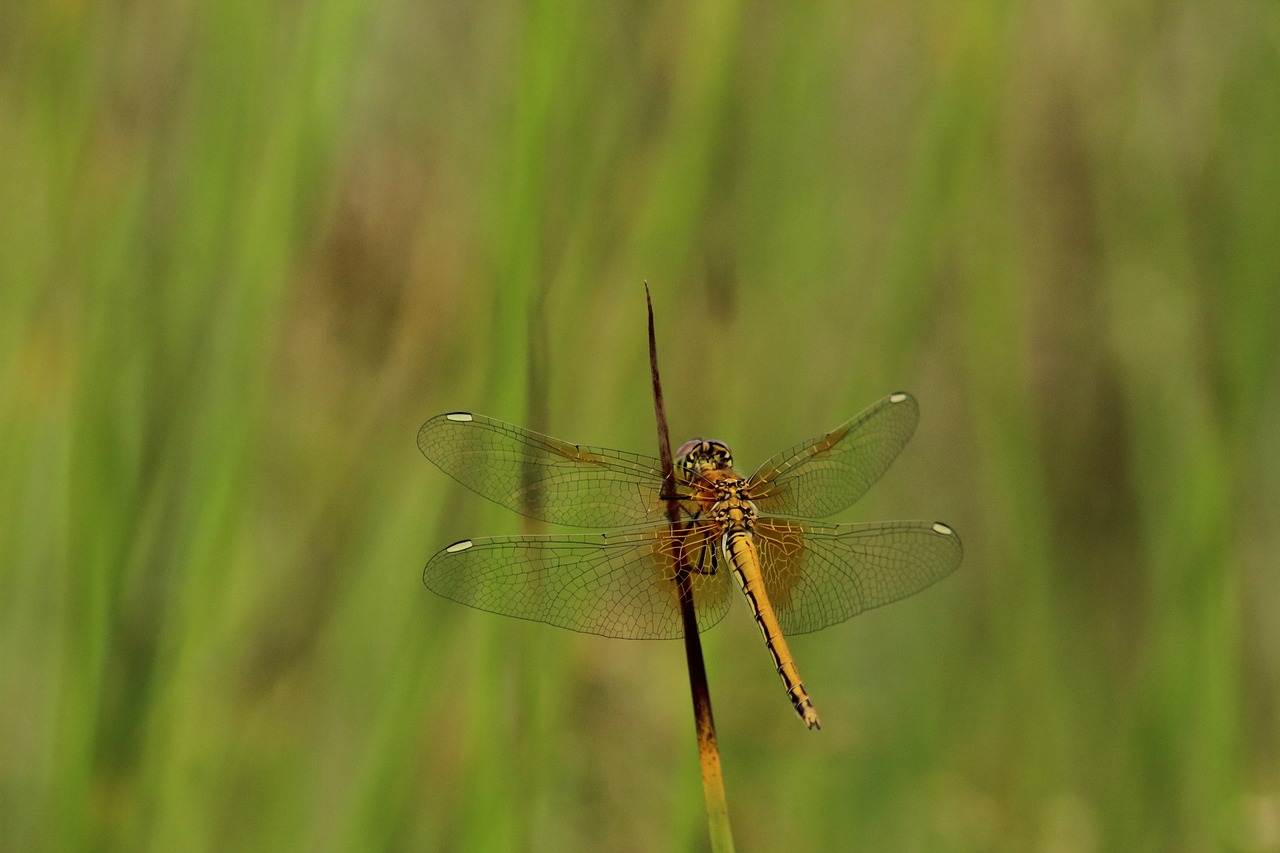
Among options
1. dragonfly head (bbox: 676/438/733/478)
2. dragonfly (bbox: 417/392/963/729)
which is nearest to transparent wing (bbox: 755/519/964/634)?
dragonfly (bbox: 417/392/963/729)

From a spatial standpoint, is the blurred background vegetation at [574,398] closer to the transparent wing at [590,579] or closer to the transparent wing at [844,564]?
the transparent wing at [590,579]

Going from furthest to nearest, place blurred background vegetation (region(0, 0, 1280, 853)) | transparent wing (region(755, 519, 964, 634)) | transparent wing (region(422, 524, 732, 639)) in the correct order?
transparent wing (region(755, 519, 964, 634)), blurred background vegetation (region(0, 0, 1280, 853)), transparent wing (region(422, 524, 732, 639))

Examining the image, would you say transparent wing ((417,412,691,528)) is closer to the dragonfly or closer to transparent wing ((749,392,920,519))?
the dragonfly

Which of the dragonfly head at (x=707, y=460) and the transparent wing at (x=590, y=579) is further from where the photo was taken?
the dragonfly head at (x=707, y=460)

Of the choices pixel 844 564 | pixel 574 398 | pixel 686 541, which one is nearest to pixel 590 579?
pixel 686 541

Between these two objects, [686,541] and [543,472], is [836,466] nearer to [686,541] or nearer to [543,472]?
[686,541]

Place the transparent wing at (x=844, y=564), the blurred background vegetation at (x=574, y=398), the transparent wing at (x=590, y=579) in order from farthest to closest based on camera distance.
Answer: the transparent wing at (x=844, y=564) → the blurred background vegetation at (x=574, y=398) → the transparent wing at (x=590, y=579)

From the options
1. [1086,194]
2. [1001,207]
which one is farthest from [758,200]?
[1086,194]

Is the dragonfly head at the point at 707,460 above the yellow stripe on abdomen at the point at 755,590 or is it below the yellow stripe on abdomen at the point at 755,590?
above

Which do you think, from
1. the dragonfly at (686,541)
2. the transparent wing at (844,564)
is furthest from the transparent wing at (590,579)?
the transparent wing at (844,564)
